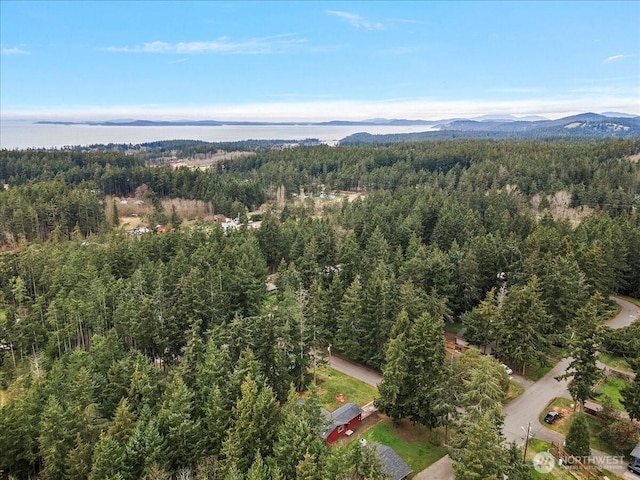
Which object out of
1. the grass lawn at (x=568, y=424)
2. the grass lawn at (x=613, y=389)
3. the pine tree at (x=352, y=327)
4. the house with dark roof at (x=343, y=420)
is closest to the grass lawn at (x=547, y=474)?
the grass lawn at (x=568, y=424)

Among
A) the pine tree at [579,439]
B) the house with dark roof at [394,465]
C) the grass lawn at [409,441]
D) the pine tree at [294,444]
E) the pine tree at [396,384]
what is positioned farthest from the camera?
the pine tree at [396,384]

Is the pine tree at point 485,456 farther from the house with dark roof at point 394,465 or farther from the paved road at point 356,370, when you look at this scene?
the paved road at point 356,370

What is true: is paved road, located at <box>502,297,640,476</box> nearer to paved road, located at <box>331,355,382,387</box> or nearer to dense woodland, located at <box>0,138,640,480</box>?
dense woodland, located at <box>0,138,640,480</box>

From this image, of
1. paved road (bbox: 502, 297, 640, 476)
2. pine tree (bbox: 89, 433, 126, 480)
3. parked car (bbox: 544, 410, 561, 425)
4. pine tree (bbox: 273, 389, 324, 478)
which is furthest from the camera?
parked car (bbox: 544, 410, 561, 425)

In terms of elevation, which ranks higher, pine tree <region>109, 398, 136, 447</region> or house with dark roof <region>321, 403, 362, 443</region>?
pine tree <region>109, 398, 136, 447</region>

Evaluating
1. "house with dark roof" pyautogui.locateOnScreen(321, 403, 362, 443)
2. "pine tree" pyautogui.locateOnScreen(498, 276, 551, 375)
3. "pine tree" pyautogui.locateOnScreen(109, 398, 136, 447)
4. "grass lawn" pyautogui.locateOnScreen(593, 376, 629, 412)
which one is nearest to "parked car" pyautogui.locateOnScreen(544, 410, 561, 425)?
"grass lawn" pyautogui.locateOnScreen(593, 376, 629, 412)

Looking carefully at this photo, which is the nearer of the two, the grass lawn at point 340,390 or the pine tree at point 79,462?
the pine tree at point 79,462

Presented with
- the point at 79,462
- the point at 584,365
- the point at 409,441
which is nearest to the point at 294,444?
the point at 409,441

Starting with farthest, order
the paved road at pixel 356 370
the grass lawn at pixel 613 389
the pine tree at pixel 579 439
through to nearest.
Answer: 1. the paved road at pixel 356 370
2. the grass lawn at pixel 613 389
3. the pine tree at pixel 579 439
